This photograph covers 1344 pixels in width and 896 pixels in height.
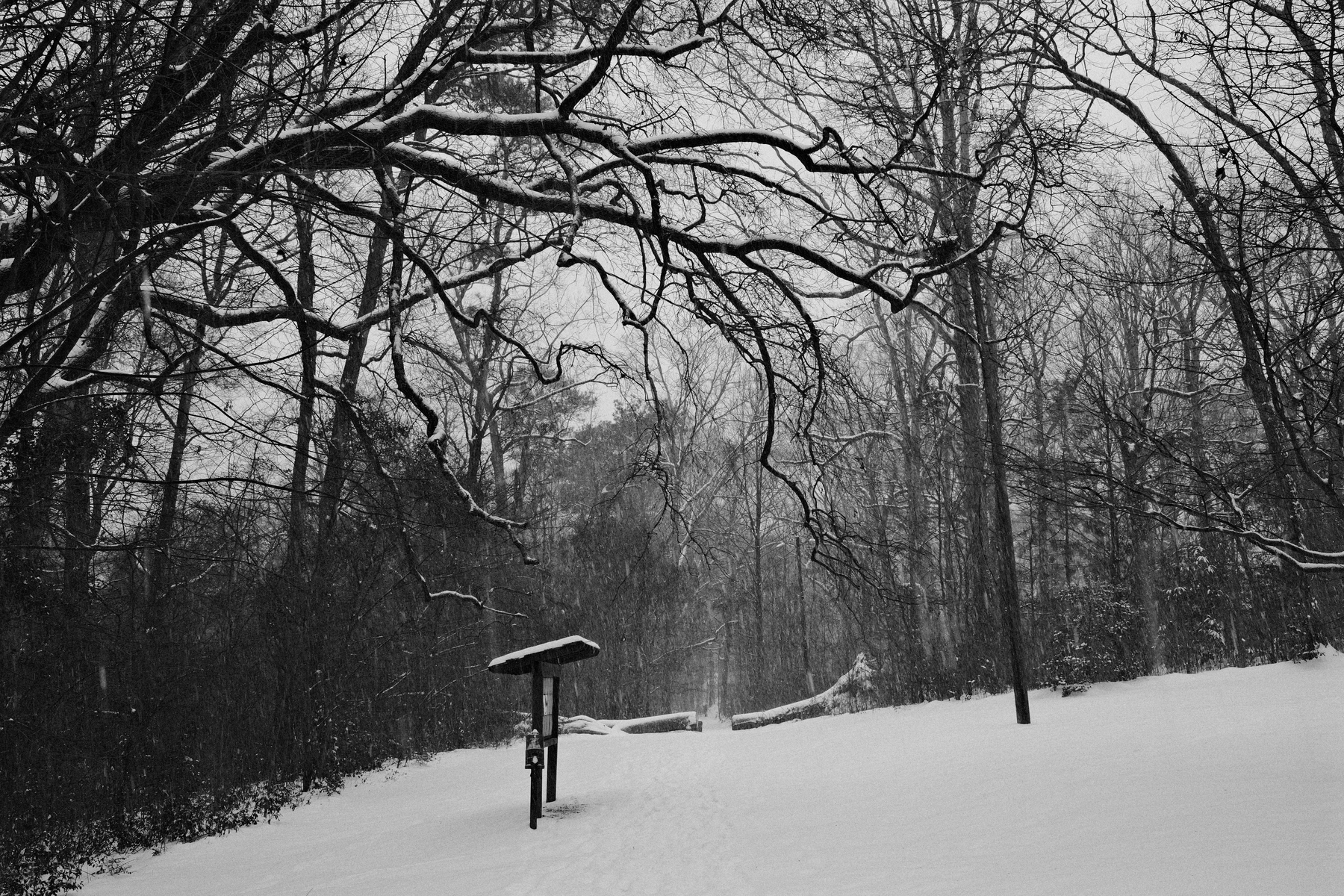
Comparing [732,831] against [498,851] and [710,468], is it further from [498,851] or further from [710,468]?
[710,468]

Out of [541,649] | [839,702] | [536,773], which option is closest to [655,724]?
[839,702]

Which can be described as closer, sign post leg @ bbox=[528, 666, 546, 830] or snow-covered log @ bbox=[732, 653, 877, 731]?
sign post leg @ bbox=[528, 666, 546, 830]

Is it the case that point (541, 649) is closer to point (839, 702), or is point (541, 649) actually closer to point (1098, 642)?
point (1098, 642)

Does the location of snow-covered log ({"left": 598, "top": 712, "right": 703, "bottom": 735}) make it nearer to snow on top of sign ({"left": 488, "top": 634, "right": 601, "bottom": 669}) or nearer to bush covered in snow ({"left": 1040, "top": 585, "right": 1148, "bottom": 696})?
bush covered in snow ({"left": 1040, "top": 585, "right": 1148, "bottom": 696})

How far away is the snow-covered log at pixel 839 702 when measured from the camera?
16328mm

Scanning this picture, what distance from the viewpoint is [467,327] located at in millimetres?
8805

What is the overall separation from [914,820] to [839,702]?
10736 mm

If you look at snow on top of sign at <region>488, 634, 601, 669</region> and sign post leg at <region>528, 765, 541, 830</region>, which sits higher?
snow on top of sign at <region>488, 634, 601, 669</region>

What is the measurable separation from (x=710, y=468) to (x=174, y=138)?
23380mm

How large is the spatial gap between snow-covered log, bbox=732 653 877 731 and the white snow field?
5.41 meters

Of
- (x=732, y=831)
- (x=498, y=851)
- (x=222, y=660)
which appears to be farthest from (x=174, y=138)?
(x=222, y=660)

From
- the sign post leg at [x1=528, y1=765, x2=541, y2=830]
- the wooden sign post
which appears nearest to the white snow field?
the sign post leg at [x1=528, y1=765, x2=541, y2=830]

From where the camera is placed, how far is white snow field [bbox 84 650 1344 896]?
4.62 m

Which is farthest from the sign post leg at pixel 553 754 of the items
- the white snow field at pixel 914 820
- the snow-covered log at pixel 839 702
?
the snow-covered log at pixel 839 702
